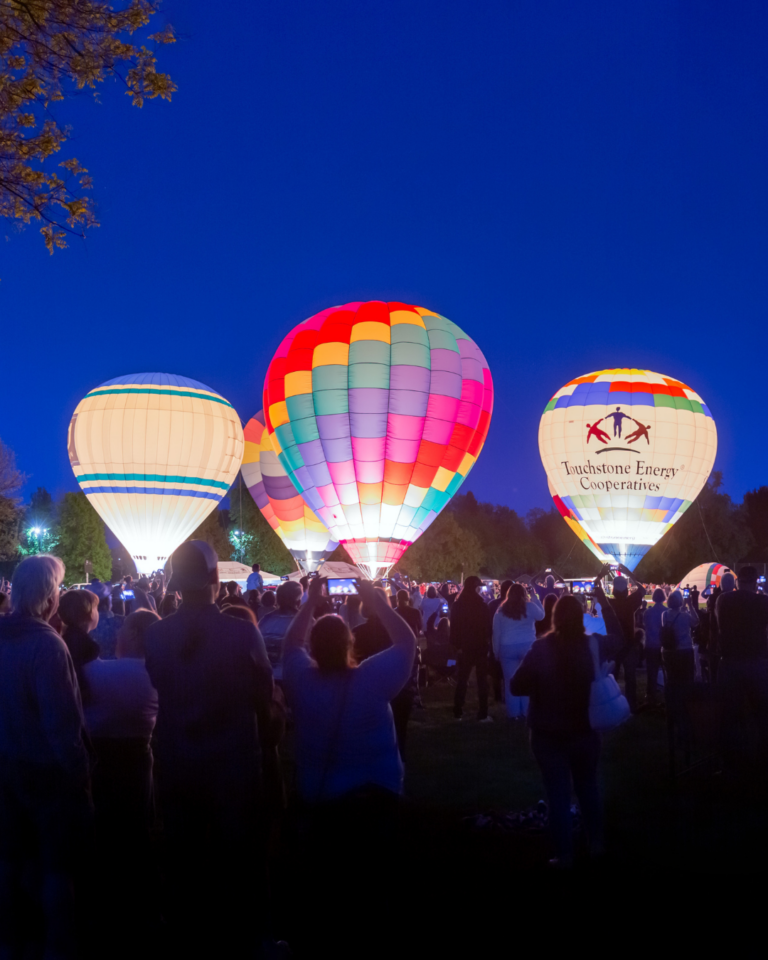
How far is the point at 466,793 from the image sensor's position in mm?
6309

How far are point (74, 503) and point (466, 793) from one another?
54.1m

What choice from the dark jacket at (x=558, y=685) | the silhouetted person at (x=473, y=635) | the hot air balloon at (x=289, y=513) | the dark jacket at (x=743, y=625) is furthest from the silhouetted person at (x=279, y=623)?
the hot air balloon at (x=289, y=513)

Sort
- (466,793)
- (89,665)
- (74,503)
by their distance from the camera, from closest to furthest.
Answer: (89,665) → (466,793) → (74,503)

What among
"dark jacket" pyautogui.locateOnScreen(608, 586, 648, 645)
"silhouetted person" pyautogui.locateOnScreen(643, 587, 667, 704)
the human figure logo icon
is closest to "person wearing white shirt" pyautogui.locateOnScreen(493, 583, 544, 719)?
"dark jacket" pyautogui.locateOnScreen(608, 586, 648, 645)

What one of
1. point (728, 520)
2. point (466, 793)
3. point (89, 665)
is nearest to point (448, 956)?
point (89, 665)

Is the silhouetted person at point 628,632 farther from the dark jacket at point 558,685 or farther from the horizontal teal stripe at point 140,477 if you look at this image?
the horizontal teal stripe at point 140,477

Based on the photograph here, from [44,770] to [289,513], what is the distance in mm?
Result: 32962

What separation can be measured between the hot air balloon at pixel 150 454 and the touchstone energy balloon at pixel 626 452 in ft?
35.5

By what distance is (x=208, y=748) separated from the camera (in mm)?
3119

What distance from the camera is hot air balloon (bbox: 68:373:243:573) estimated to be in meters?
26.1

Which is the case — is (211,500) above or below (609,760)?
above

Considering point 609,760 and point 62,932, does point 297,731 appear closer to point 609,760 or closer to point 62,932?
point 62,932

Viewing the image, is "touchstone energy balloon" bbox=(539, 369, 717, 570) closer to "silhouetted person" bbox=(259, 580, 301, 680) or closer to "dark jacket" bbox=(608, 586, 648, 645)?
"dark jacket" bbox=(608, 586, 648, 645)

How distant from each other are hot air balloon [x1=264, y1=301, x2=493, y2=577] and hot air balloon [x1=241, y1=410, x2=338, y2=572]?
1281 centimetres
